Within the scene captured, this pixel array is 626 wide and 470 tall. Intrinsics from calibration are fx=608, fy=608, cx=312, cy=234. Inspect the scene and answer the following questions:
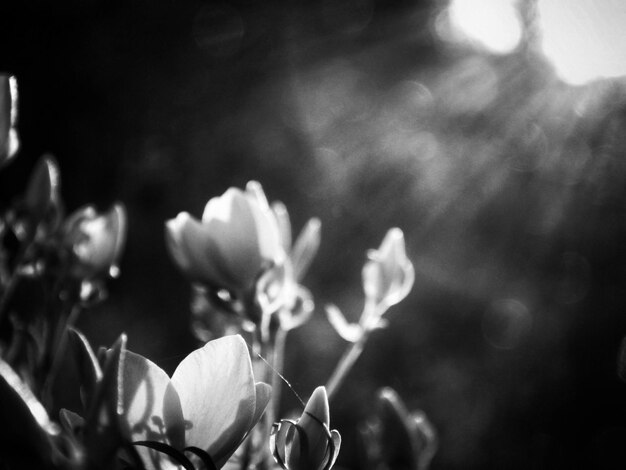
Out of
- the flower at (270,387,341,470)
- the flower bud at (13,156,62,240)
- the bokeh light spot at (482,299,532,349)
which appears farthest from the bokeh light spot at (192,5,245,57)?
the flower at (270,387,341,470)

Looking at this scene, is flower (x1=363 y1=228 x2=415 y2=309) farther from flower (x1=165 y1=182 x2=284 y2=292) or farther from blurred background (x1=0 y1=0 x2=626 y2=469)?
blurred background (x1=0 y1=0 x2=626 y2=469)

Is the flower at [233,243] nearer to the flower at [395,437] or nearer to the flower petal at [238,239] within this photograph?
the flower petal at [238,239]

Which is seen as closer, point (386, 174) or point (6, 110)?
point (6, 110)

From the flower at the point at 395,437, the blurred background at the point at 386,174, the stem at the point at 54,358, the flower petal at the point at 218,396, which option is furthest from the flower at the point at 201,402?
the blurred background at the point at 386,174

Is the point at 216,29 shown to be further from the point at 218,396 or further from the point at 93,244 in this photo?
the point at 218,396

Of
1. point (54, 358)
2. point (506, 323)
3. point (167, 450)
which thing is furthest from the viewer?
point (506, 323)

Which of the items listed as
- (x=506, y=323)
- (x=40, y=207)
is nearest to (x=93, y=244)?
(x=40, y=207)

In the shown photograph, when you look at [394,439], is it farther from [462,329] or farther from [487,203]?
[487,203]
